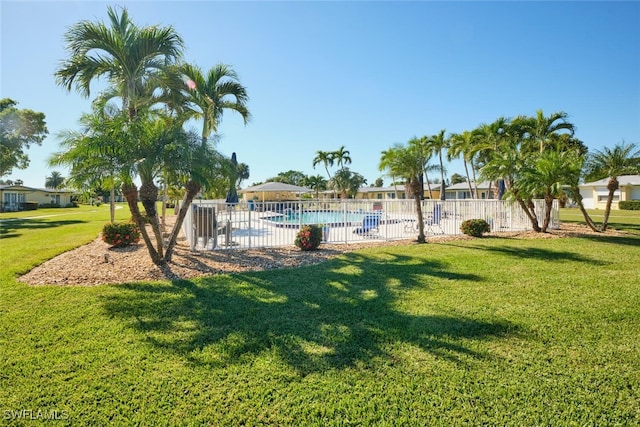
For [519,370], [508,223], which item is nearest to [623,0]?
[508,223]

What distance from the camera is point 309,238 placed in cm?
979

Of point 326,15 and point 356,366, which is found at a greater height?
point 326,15

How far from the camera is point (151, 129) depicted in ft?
21.6

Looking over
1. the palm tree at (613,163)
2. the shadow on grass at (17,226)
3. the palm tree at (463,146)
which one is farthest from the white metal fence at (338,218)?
the palm tree at (463,146)

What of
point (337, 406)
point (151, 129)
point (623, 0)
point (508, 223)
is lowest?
point (337, 406)

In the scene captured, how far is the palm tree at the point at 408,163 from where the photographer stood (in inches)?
443

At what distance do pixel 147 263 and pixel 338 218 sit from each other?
7971mm

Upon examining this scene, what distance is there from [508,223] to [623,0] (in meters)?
9.08

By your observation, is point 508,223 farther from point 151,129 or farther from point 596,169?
point 151,129

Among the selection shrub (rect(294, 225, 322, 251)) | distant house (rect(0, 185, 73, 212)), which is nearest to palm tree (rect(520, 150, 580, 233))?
shrub (rect(294, 225, 322, 251))

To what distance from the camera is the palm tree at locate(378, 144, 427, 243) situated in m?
11.2

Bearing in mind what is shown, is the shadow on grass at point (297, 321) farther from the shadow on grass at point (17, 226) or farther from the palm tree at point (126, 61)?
the shadow on grass at point (17, 226)

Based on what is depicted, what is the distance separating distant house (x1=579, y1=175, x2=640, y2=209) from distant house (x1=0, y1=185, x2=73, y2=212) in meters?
61.4

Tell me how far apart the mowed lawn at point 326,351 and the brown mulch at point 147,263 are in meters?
0.60
